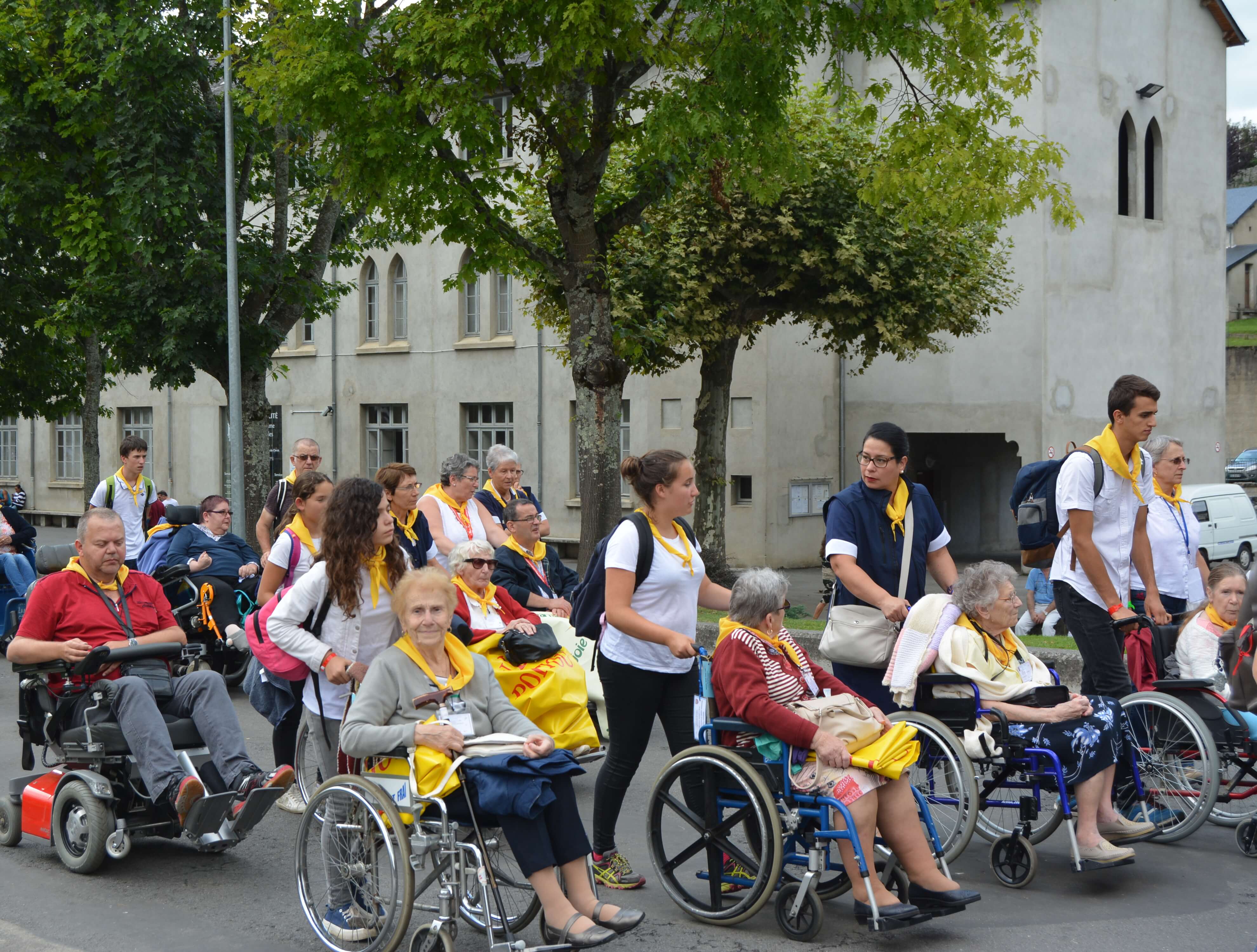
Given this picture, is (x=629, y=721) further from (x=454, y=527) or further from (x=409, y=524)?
(x=454, y=527)

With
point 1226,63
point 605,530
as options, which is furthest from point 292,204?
point 1226,63

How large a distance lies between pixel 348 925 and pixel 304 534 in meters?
2.47

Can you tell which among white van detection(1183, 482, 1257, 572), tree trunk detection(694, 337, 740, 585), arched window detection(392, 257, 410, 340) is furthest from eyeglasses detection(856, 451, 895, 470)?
arched window detection(392, 257, 410, 340)

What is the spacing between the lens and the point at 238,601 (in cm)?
1071

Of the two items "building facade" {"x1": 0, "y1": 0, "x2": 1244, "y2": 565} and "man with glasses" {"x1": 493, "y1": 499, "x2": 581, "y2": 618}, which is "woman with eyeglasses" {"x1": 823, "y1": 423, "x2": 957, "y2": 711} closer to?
"man with glasses" {"x1": 493, "y1": 499, "x2": 581, "y2": 618}

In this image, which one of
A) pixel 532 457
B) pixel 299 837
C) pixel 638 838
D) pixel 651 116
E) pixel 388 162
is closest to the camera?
pixel 299 837

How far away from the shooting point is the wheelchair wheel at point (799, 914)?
16.5ft

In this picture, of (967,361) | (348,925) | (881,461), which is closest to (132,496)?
(348,925)

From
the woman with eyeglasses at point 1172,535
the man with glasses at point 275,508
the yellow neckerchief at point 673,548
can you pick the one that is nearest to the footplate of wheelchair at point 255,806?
the yellow neckerchief at point 673,548

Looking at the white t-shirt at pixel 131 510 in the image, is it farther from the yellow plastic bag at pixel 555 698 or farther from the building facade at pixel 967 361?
the building facade at pixel 967 361

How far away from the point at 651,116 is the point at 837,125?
8.28 m

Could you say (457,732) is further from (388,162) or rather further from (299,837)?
(388,162)

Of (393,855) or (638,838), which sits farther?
(638,838)

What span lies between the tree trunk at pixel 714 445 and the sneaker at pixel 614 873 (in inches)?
545
